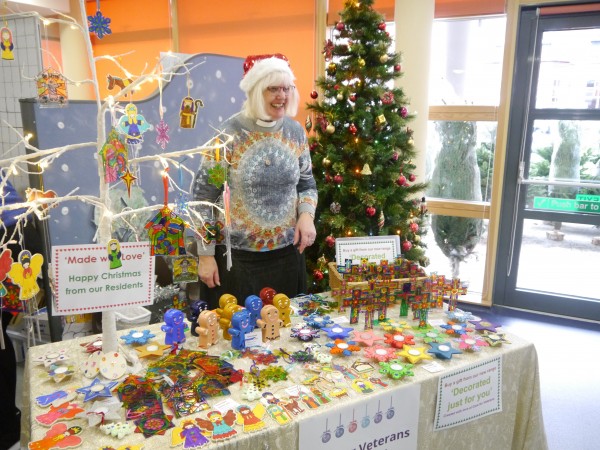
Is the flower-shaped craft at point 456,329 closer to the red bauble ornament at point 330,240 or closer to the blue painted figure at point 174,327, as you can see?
the blue painted figure at point 174,327

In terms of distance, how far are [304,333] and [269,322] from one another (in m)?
0.13

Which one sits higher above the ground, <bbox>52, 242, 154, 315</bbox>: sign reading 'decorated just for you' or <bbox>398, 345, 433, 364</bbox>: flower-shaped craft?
<bbox>52, 242, 154, 315</bbox>: sign reading 'decorated just for you'

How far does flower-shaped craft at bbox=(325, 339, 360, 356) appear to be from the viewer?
145cm

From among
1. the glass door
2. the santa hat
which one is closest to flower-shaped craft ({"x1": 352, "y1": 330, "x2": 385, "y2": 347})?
the santa hat

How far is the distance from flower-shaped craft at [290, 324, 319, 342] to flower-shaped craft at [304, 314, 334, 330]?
2 centimetres

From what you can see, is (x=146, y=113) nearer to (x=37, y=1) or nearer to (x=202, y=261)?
(x=202, y=261)

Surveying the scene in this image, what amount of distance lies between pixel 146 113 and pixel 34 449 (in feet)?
6.47

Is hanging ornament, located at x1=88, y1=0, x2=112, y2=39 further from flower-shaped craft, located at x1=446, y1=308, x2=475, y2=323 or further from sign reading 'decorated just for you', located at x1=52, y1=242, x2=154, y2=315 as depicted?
flower-shaped craft, located at x1=446, y1=308, x2=475, y2=323

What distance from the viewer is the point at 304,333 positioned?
154 cm

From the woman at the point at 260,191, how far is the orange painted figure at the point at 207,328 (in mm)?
322

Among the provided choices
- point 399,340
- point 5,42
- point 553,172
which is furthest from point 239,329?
point 553,172

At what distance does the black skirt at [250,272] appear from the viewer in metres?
1.86

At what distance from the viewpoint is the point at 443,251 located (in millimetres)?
4020

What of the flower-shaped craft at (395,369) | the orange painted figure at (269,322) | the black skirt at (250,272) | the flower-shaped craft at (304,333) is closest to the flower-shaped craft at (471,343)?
the flower-shaped craft at (395,369)
